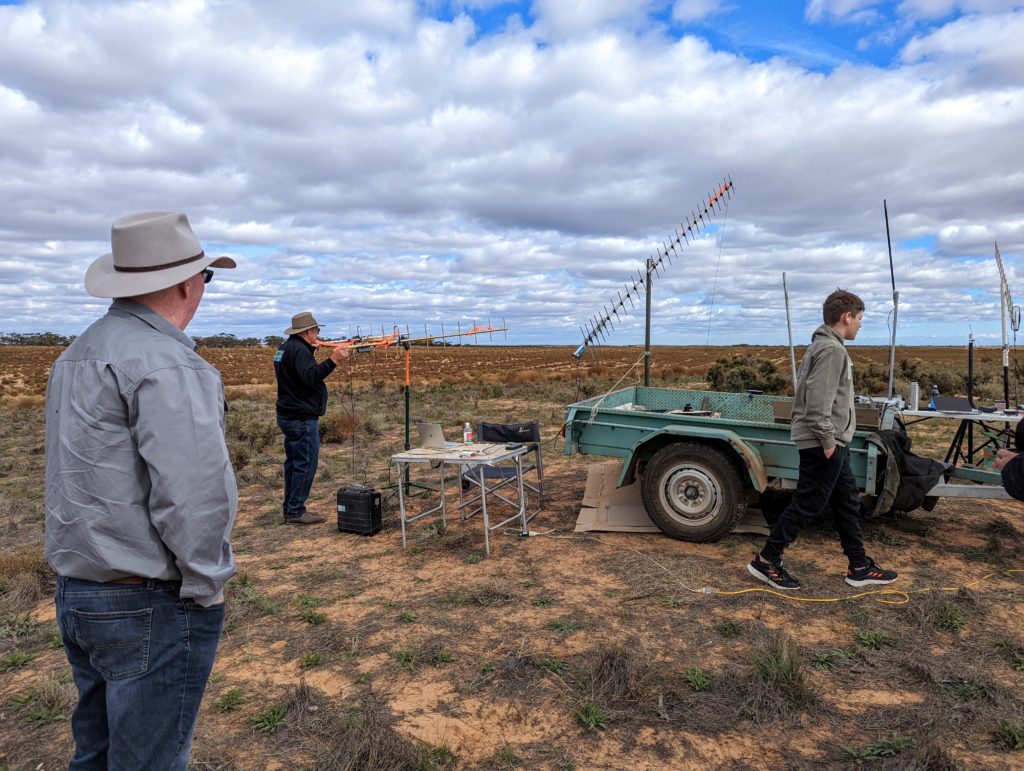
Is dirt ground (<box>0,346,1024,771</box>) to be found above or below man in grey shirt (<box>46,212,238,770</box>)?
below

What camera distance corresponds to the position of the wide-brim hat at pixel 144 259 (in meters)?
1.79

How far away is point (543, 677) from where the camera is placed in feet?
11.8

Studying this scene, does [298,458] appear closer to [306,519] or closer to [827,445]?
[306,519]

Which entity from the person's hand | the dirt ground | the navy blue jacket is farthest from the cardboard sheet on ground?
the navy blue jacket

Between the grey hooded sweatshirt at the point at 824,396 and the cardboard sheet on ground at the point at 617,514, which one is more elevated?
the grey hooded sweatshirt at the point at 824,396

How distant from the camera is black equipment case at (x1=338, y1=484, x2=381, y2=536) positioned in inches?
249

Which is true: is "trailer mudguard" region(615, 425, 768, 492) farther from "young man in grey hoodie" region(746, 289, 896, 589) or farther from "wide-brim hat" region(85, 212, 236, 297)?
"wide-brim hat" region(85, 212, 236, 297)

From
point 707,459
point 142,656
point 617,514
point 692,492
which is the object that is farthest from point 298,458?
point 142,656

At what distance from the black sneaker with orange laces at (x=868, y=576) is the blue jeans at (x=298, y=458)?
475cm

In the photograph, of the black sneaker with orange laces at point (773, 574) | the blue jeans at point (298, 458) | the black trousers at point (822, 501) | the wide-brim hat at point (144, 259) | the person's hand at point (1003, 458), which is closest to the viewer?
the wide-brim hat at point (144, 259)

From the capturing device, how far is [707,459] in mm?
5484

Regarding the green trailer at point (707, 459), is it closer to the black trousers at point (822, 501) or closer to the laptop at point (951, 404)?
the laptop at point (951, 404)

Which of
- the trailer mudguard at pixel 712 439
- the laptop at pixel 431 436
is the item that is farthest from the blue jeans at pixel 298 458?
the trailer mudguard at pixel 712 439

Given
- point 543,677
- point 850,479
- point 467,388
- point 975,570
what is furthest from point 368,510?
point 467,388
